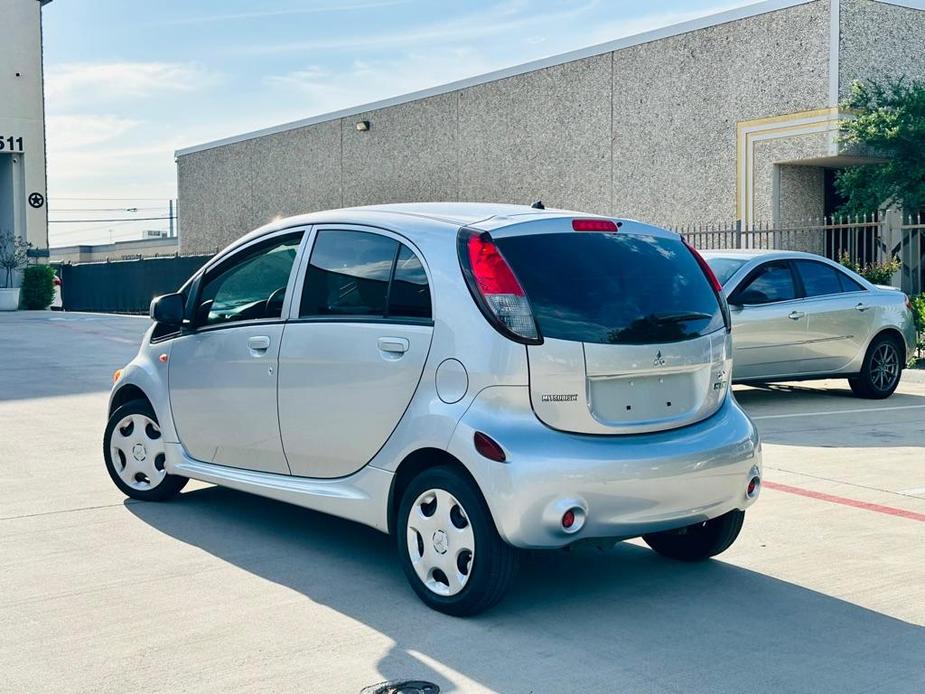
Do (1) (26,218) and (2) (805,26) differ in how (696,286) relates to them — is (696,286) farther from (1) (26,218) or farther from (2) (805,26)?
(1) (26,218)

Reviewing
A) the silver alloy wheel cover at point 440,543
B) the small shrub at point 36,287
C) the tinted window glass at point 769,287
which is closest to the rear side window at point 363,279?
the silver alloy wheel cover at point 440,543

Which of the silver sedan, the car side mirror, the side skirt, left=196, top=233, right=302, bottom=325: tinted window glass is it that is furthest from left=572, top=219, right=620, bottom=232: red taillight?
the silver sedan

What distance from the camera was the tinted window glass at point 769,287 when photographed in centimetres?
1187

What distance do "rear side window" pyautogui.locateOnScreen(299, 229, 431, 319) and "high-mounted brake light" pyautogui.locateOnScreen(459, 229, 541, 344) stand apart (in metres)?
0.29

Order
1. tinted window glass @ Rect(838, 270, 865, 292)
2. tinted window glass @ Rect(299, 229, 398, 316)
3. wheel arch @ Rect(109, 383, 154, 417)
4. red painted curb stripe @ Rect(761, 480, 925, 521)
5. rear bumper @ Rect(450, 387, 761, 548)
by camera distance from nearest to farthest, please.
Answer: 1. rear bumper @ Rect(450, 387, 761, 548)
2. tinted window glass @ Rect(299, 229, 398, 316)
3. red painted curb stripe @ Rect(761, 480, 925, 521)
4. wheel arch @ Rect(109, 383, 154, 417)
5. tinted window glass @ Rect(838, 270, 865, 292)

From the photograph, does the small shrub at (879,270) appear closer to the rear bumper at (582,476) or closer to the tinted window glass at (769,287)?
the tinted window glass at (769,287)

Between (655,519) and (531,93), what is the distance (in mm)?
24522

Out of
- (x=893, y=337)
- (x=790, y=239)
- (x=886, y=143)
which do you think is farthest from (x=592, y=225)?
(x=790, y=239)

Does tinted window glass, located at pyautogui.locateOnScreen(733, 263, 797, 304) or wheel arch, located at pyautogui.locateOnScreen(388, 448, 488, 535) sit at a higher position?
tinted window glass, located at pyautogui.locateOnScreen(733, 263, 797, 304)

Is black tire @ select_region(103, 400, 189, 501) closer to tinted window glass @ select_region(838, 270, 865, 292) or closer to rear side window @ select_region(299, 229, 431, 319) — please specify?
rear side window @ select_region(299, 229, 431, 319)

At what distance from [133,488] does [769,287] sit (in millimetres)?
7331

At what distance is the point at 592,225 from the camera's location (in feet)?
17.3

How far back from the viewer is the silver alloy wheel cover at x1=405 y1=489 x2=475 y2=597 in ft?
16.1

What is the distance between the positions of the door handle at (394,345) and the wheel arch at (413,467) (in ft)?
1.54
